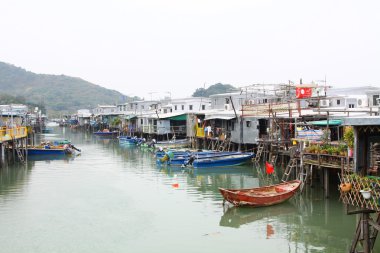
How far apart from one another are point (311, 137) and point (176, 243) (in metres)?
10.1

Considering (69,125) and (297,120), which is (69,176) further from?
(69,125)

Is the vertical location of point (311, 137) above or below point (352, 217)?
above

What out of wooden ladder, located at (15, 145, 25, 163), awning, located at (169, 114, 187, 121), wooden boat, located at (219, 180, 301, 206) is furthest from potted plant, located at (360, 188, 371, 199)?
awning, located at (169, 114, 187, 121)

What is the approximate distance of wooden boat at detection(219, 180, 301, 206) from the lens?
1980cm

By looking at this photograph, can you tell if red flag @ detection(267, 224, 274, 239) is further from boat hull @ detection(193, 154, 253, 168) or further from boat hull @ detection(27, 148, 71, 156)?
boat hull @ detection(27, 148, 71, 156)

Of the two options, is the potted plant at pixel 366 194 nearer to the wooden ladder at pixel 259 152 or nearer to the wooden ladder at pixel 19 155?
the wooden ladder at pixel 259 152

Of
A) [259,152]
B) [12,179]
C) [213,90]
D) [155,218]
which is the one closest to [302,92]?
[259,152]

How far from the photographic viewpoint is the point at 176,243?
15984mm

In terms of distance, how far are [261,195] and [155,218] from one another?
5.25 metres

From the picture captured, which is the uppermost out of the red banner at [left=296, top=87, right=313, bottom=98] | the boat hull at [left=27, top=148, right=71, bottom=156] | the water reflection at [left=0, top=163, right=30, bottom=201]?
the red banner at [left=296, top=87, right=313, bottom=98]

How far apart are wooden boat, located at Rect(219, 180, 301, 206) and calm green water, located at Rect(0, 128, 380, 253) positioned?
406 mm

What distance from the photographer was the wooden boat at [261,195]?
19797mm

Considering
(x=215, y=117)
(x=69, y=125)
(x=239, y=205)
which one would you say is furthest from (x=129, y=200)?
(x=69, y=125)

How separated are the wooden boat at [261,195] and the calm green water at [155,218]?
41 cm
